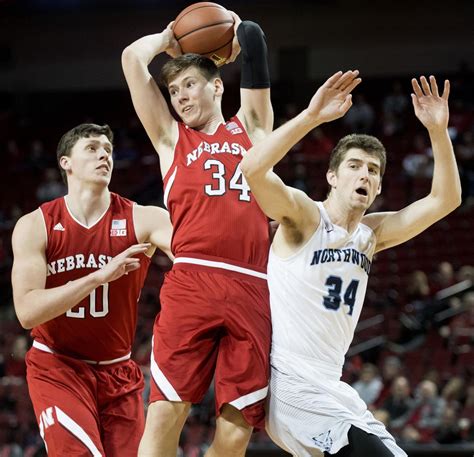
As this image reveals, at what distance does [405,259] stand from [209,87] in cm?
1178

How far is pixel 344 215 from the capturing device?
479cm

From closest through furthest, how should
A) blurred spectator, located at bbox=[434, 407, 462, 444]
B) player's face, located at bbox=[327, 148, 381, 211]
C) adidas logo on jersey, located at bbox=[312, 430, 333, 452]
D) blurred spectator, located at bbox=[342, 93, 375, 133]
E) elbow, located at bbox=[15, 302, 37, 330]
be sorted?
1. adidas logo on jersey, located at bbox=[312, 430, 333, 452]
2. player's face, located at bbox=[327, 148, 381, 211]
3. elbow, located at bbox=[15, 302, 37, 330]
4. blurred spectator, located at bbox=[434, 407, 462, 444]
5. blurred spectator, located at bbox=[342, 93, 375, 133]

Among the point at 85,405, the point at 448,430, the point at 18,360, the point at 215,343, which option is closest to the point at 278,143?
the point at 215,343

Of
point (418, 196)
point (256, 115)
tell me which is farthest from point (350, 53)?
point (256, 115)

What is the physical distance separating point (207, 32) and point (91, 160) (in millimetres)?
992

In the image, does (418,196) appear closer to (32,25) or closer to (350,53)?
(350,53)

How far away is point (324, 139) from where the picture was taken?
61.9 feet

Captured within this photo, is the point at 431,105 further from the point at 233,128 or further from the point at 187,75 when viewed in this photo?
the point at 187,75

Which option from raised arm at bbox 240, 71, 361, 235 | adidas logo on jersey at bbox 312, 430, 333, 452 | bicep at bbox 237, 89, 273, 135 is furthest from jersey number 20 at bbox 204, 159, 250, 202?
adidas logo on jersey at bbox 312, 430, 333, 452

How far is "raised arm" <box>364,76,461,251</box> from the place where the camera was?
4.75 meters

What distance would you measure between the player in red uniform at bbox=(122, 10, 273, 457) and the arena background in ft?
15.9

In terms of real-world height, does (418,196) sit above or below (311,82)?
below

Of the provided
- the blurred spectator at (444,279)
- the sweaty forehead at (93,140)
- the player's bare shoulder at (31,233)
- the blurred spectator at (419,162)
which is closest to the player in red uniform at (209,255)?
the sweaty forehead at (93,140)

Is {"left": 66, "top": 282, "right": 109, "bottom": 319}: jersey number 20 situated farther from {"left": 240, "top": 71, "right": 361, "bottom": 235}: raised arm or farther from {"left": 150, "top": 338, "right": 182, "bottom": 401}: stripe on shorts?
{"left": 240, "top": 71, "right": 361, "bottom": 235}: raised arm
